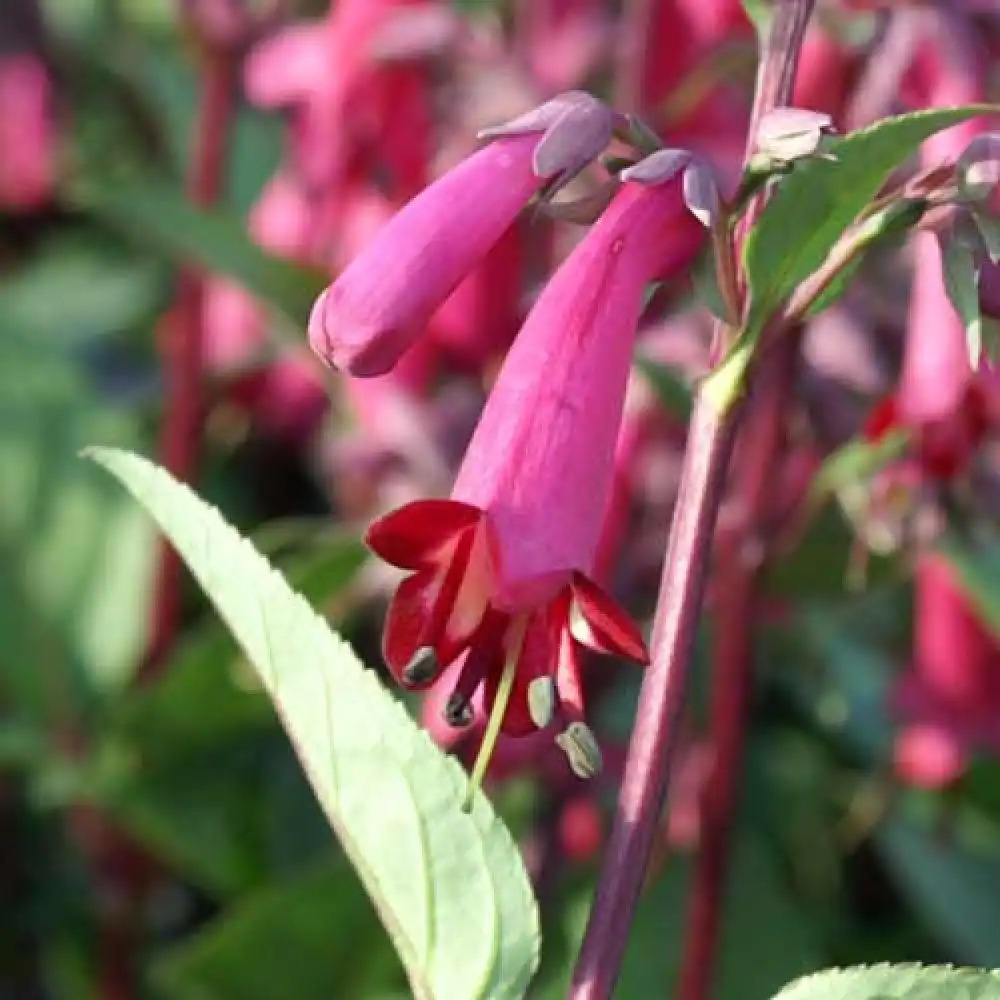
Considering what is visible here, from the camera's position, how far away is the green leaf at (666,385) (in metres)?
1.27

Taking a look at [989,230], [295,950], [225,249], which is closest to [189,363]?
[225,249]

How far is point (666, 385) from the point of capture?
1279mm

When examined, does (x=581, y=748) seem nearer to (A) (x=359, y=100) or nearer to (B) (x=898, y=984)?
(B) (x=898, y=984)

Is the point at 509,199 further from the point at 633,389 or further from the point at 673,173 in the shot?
the point at 633,389

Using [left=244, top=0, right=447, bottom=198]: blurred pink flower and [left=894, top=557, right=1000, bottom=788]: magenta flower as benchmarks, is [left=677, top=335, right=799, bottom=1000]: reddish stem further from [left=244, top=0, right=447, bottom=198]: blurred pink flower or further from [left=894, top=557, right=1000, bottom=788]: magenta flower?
[left=244, top=0, right=447, bottom=198]: blurred pink flower

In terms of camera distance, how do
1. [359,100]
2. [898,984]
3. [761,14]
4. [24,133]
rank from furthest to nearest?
[24,133] → [359,100] → [761,14] → [898,984]

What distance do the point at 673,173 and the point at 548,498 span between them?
0.13 metres

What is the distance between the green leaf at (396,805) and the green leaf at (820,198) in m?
0.20

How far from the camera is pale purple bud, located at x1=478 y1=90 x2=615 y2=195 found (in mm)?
785

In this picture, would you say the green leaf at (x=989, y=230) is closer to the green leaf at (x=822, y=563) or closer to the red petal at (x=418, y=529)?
→ the red petal at (x=418, y=529)

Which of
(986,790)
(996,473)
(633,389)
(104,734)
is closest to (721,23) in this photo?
(633,389)

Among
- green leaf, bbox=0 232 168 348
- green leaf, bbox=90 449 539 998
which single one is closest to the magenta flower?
green leaf, bbox=90 449 539 998

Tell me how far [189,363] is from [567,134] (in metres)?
0.94

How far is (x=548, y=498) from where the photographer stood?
0.77m
